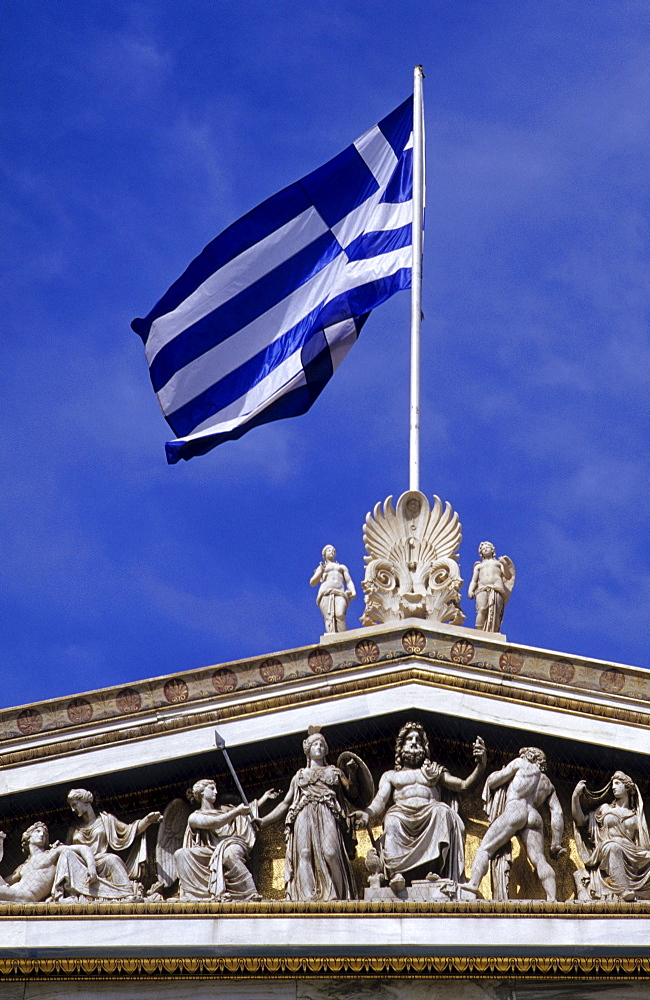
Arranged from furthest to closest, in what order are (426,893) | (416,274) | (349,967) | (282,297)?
(282,297)
(416,274)
(426,893)
(349,967)

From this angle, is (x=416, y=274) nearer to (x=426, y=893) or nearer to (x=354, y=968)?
(x=426, y=893)

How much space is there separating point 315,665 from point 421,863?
204 cm

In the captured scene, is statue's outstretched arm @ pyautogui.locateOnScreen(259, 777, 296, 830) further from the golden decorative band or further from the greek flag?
the greek flag

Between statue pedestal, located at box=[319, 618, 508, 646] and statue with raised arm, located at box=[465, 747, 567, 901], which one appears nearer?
statue with raised arm, located at box=[465, 747, 567, 901]

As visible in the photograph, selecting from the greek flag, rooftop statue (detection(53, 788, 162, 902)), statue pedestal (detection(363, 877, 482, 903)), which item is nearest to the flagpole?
the greek flag

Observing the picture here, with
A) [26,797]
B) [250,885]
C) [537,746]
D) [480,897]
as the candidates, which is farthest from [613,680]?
[26,797]

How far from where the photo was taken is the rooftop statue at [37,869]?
19.9 metres

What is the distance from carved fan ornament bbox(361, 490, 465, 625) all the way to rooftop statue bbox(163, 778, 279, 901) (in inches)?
80.6

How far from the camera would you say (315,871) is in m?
19.8

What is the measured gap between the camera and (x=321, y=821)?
65.7ft

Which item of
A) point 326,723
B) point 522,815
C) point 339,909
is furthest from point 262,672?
point 522,815

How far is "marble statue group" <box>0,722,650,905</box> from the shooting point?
19.8 meters

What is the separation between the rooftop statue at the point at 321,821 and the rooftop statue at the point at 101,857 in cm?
113

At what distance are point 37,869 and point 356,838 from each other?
273cm
